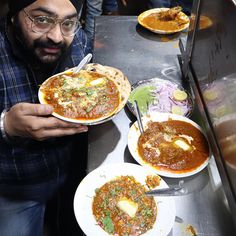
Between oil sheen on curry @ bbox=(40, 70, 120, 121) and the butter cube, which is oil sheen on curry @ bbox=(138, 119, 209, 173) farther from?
oil sheen on curry @ bbox=(40, 70, 120, 121)

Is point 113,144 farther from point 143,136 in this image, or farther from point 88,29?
point 88,29

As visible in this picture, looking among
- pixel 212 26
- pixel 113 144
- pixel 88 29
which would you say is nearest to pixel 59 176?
pixel 113 144

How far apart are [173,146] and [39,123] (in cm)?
61

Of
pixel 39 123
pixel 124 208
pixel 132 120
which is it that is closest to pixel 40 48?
pixel 39 123

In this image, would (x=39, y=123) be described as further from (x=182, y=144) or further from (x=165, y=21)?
(x=165, y=21)

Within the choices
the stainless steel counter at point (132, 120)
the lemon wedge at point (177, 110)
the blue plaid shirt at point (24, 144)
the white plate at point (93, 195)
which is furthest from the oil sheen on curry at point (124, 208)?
the blue plaid shirt at point (24, 144)

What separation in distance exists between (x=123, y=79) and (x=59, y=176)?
0.74 m

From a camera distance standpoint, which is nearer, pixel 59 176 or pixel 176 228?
pixel 176 228

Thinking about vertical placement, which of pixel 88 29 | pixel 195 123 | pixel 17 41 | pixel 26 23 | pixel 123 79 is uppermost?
pixel 26 23

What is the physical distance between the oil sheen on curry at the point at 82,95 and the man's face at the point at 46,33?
0.14 meters

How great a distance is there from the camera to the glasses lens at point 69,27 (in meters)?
1.58

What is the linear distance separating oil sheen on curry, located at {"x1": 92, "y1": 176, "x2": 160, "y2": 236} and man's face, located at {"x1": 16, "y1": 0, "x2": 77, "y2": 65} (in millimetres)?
742

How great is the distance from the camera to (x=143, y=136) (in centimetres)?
150

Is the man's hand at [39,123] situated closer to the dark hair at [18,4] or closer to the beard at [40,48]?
the beard at [40,48]
